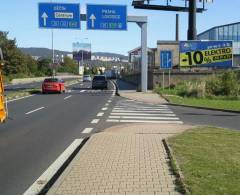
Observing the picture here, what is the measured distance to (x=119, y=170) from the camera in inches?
323

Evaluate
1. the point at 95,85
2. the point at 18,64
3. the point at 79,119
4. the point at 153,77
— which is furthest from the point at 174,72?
the point at 18,64

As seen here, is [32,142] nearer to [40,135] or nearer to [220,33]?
[40,135]

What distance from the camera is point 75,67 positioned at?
174 metres

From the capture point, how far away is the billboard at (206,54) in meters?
47.6

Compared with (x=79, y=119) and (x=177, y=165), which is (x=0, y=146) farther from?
(x=79, y=119)

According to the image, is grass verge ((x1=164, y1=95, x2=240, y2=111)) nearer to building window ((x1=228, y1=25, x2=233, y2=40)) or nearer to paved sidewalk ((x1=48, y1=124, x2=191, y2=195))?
paved sidewalk ((x1=48, y1=124, x2=191, y2=195))

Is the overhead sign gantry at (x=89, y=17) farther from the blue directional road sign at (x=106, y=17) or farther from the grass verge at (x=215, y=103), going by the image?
the grass verge at (x=215, y=103)

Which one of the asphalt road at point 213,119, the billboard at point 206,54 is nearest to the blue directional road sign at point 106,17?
the billboard at point 206,54

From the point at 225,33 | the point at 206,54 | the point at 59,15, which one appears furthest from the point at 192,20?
the point at 225,33

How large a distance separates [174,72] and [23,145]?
3517 cm

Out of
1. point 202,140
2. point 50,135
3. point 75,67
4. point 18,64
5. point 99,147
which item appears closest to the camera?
point 99,147

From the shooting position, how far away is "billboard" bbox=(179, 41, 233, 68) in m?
47.6

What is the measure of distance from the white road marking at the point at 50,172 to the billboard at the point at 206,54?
3707 centimetres

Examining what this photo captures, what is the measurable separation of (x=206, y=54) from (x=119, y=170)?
41.2 meters
